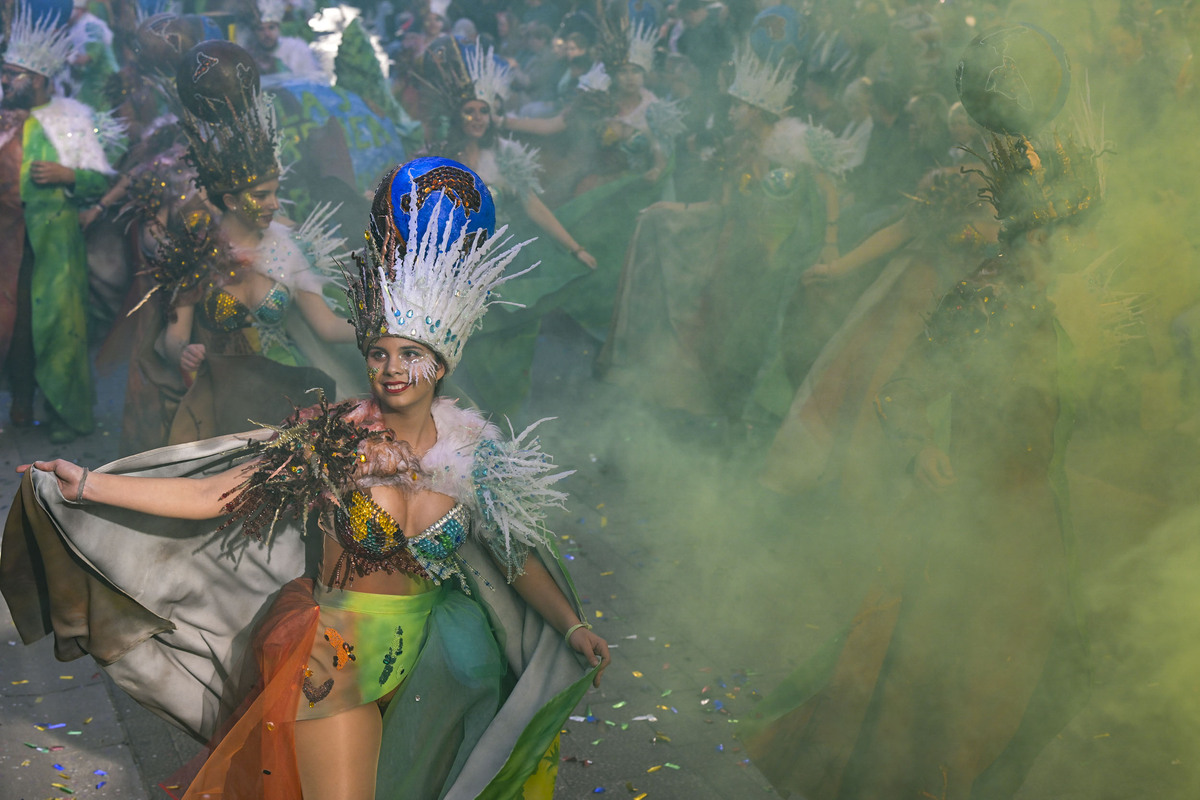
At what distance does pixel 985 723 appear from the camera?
3.47 m

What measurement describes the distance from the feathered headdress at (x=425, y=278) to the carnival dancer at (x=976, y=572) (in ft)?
5.12

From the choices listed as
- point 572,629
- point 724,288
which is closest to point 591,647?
point 572,629

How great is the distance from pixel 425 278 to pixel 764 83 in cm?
437

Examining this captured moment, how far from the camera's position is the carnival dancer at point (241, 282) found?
4777mm

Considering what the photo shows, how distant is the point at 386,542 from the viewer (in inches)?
112

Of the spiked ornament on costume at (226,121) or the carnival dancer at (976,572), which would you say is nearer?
the carnival dancer at (976,572)

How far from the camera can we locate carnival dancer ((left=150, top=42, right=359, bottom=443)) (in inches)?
188

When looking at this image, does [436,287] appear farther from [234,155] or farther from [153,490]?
[234,155]

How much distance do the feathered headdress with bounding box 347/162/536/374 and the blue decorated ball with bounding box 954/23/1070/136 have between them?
1.57 metres

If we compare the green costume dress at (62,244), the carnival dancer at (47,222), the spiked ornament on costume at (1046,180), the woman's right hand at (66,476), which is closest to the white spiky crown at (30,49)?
the carnival dancer at (47,222)

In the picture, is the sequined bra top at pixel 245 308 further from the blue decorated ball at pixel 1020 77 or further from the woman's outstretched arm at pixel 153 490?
the blue decorated ball at pixel 1020 77

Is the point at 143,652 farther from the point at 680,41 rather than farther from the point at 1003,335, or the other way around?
the point at 680,41

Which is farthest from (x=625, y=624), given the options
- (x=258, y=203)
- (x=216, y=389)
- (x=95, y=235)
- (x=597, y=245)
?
(x=95, y=235)

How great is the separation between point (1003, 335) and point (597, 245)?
212 inches
